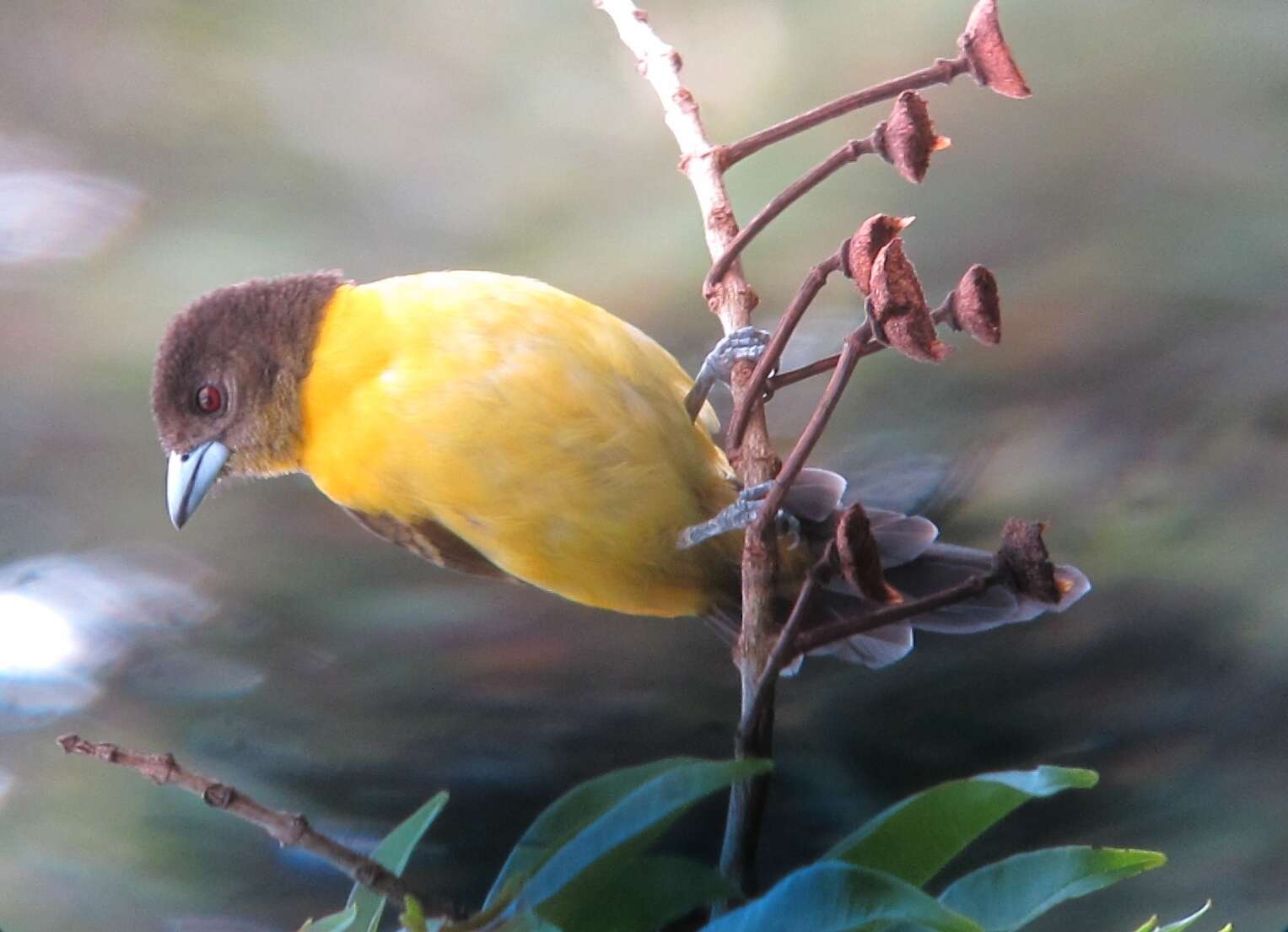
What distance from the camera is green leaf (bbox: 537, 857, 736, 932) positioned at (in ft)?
2.64

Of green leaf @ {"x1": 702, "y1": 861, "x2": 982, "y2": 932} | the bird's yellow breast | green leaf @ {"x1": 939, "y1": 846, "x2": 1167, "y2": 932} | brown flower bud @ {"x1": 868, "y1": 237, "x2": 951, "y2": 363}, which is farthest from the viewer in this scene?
the bird's yellow breast

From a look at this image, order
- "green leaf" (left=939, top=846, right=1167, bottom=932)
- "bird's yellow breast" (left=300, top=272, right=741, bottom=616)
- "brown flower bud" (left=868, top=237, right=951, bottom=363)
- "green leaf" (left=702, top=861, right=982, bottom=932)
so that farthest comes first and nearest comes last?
"bird's yellow breast" (left=300, top=272, right=741, bottom=616), "green leaf" (left=939, top=846, right=1167, bottom=932), "green leaf" (left=702, top=861, right=982, bottom=932), "brown flower bud" (left=868, top=237, right=951, bottom=363)

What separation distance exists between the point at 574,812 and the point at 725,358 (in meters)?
0.38

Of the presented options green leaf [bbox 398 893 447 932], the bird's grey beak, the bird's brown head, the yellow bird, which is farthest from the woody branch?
the bird's grey beak

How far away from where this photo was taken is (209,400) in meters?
1.01

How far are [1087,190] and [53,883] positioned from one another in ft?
3.85

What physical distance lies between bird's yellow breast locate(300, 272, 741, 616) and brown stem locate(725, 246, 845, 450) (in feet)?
0.50

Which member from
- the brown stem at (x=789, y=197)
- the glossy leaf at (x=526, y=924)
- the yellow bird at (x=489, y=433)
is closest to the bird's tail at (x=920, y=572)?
the yellow bird at (x=489, y=433)

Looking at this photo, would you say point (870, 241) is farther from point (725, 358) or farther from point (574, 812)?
point (574, 812)

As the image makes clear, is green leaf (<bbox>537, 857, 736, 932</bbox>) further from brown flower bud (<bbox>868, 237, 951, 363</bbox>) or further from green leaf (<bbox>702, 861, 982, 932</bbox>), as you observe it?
brown flower bud (<bbox>868, 237, 951, 363</bbox>)

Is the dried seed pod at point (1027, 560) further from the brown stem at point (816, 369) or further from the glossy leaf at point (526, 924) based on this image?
the glossy leaf at point (526, 924)

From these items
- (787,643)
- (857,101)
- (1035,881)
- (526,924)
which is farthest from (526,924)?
(857,101)

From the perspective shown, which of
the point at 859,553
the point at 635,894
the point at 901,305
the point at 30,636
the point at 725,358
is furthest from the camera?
the point at 30,636

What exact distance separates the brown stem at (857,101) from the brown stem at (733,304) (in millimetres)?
25
